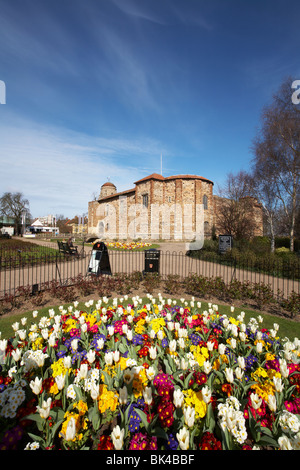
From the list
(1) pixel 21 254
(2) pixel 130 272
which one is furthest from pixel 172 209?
(2) pixel 130 272

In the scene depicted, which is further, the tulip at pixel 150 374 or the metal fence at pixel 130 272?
the metal fence at pixel 130 272

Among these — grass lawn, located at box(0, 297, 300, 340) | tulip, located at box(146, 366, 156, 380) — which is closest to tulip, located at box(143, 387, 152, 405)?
tulip, located at box(146, 366, 156, 380)

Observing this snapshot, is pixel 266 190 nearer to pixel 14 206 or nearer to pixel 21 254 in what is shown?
pixel 21 254

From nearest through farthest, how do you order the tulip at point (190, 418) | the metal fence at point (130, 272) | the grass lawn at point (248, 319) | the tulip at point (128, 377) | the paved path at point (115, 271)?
1. the tulip at point (190, 418)
2. the tulip at point (128, 377)
3. the grass lawn at point (248, 319)
4. the metal fence at point (130, 272)
5. the paved path at point (115, 271)

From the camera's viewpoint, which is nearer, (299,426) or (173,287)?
(299,426)

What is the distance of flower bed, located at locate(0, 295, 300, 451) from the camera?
154 centimetres

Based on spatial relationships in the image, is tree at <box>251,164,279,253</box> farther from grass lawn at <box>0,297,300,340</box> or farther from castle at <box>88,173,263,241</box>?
grass lawn at <box>0,297,300,340</box>

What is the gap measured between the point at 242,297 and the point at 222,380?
472cm

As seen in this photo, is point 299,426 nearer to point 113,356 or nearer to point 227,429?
point 227,429

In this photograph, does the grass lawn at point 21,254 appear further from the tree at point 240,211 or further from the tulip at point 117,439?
the tree at point 240,211

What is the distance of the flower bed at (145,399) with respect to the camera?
154 cm

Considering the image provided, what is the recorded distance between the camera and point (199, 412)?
1773 millimetres

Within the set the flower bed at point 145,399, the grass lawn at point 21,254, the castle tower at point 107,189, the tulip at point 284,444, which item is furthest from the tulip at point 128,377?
the castle tower at point 107,189

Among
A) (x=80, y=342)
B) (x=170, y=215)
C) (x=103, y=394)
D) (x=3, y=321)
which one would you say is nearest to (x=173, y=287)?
(x=80, y=342)
